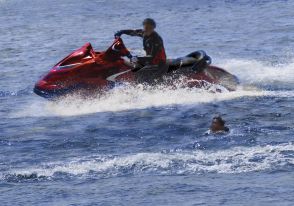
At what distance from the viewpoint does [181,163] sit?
15.2m

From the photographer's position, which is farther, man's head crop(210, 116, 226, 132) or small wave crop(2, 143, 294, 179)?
man's head crop(210, 116, 226, 132)

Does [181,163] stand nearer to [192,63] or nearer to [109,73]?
[109,73]

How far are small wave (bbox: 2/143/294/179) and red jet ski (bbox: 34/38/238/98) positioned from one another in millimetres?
4696

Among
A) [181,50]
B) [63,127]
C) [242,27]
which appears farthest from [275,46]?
[63,127]

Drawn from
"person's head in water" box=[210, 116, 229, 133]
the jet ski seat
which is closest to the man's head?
"person's head in water" box=[210, 116, 229, 133]

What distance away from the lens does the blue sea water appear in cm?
1371

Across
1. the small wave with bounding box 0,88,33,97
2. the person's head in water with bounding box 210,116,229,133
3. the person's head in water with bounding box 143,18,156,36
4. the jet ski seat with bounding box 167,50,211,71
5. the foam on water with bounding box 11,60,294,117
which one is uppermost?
the person's head in water with bounding box 143,18,156,36

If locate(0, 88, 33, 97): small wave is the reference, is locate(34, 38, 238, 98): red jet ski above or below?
above

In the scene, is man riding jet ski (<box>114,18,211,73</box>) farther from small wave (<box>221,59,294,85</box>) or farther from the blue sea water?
small wave (<box>221,59,294,85</box>)

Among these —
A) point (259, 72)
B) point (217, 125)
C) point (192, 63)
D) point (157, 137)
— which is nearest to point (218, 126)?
point (217, 125)

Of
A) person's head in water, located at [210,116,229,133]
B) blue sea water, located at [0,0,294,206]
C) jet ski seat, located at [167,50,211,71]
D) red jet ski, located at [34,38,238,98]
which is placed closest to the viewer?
blue sea water, located at [0,0,294,206]

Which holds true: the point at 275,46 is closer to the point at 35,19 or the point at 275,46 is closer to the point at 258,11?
the point at 258,11

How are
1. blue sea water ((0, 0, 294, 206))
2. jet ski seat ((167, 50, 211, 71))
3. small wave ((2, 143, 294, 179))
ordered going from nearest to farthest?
blue sea water ((0, 0, 294, 206)) < small wave ((2, 143, 294, 179)) < jet ski seat ((167, 50, 211, 71))

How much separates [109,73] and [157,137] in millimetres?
3645
